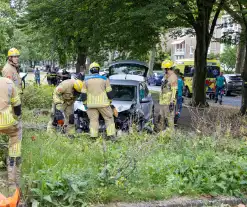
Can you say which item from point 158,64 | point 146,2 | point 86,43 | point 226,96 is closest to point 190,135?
point 146,2

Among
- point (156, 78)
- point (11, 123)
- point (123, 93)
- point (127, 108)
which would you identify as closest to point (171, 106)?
point (127, 108)

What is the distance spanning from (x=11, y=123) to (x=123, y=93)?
565cm

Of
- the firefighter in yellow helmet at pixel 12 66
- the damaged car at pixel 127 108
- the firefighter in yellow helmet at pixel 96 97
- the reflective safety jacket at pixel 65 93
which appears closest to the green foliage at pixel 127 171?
the damaged car at pixel 127 108

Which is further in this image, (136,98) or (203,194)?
(136,98)

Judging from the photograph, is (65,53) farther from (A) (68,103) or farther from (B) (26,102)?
(A) (68,103)

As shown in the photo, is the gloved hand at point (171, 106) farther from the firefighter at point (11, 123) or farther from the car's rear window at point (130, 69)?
the firefighter at point (11, 123)

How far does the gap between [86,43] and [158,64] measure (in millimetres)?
41462

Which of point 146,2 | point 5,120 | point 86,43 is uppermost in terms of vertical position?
point 146,2

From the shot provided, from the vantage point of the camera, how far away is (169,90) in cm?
966

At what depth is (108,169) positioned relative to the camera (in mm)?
4777

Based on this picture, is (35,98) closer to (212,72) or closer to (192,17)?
(192,17)

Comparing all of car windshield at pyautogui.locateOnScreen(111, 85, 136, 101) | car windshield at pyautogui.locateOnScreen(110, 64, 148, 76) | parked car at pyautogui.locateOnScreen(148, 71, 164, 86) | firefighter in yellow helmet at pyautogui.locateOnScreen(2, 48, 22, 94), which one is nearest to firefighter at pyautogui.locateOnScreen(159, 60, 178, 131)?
car windshield at pyautogui.locateOnScreen(111, 85, 136, 101)

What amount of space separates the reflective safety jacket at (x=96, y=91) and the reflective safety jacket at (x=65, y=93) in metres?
0.33

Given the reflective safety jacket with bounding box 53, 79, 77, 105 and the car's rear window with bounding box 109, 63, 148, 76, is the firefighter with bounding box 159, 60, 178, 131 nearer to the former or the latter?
the reflective safety jacket with bounding box 53, 79, 77, 105
